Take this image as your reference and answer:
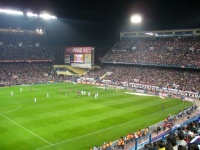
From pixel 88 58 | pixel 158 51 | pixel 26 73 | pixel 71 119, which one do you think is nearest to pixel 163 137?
pixel 71 119

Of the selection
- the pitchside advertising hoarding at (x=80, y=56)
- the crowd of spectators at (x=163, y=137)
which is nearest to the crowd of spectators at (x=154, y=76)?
the pitchside advertising hoarding at (x=80, y=56)

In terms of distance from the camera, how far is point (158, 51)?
68.1 meters

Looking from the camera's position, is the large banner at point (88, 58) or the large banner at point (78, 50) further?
the large banner at point (88, 58)

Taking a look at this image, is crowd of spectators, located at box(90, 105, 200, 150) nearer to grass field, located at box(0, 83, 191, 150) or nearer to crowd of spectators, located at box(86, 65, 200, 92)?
grass field, located at box(0, 83, 191, 150)

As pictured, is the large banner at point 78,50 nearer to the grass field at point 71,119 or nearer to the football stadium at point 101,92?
the football stadium at point 101,92

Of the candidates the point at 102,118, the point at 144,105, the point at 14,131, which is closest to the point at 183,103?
the point at 144,105

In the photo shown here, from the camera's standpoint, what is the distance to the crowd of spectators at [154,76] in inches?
2108

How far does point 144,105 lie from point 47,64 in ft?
152

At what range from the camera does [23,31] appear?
7725cm

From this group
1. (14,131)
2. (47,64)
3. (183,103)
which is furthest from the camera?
(47,64)

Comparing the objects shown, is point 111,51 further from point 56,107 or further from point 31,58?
point 56,107

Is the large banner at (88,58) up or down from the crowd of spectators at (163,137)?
up

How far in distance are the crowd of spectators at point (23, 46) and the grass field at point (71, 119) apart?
3147 cm

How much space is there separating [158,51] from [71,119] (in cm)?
4647
